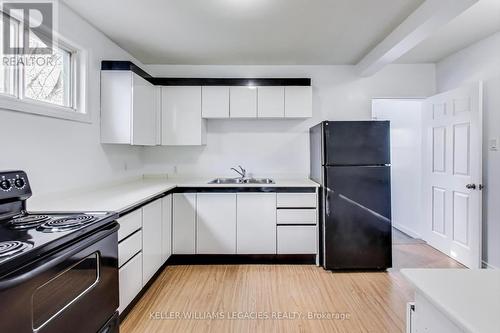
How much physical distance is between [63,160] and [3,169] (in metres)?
0.51

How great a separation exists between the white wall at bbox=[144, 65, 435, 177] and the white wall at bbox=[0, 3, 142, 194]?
0.83 m

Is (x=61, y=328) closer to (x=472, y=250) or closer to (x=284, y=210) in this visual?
(x=284, y=210)

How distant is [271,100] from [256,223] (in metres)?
1.50

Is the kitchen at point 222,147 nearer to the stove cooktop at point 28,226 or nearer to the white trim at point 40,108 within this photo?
the white trim at point 40,108

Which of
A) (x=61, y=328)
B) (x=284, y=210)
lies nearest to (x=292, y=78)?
(x=284, y=210)

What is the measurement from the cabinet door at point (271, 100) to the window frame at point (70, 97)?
73.4 inches

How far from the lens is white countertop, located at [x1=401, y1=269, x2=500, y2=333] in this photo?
2.14 ft

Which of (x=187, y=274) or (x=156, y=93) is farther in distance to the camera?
(x=156, y=93)

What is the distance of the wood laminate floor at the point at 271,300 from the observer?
2098mm

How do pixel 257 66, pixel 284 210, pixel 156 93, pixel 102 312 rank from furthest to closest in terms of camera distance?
pixel 257 66 → pixel 156 93 → pixel 284 210 → pixel 102 312

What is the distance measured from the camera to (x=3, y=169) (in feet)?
5.75

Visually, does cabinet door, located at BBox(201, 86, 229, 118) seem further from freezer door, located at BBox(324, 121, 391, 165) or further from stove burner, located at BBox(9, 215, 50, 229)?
stove burner, located at BBox(9, 215, 50, 229)

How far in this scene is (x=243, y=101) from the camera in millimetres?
3482

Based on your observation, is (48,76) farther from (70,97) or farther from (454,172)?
(454,172)
